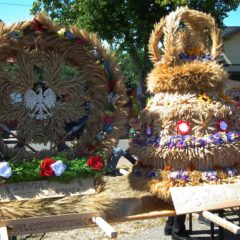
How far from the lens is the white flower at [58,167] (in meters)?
2.35

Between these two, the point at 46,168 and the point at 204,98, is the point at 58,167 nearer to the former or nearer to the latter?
the point at 46,168

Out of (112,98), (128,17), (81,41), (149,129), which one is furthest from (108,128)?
(128,17)

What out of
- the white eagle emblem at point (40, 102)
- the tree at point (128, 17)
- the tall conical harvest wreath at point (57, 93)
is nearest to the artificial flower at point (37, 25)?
the tall conical harvest wreath at point (57, 93)

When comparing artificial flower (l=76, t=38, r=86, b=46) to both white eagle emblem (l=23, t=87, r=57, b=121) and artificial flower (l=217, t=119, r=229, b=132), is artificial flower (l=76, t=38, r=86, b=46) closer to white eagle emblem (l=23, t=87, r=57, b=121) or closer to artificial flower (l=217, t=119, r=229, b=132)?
white eagle emblem (l=23, t=87, r=57, b=121)

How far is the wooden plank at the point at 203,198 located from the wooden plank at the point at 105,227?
1.51 feet

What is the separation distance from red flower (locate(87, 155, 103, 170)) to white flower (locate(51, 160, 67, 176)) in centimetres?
14

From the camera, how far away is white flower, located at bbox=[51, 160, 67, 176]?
2348 millimetres

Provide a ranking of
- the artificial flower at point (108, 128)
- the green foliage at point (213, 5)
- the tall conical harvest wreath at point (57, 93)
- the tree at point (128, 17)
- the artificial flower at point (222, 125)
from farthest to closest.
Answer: the tree at point (128, 17), the green foliage at point (213, 5), the artificial flower at point (222, 125), the artificial flower at point (108, 128), the tall conical harvest wreath at point (57, 93)

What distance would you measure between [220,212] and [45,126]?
1.34m

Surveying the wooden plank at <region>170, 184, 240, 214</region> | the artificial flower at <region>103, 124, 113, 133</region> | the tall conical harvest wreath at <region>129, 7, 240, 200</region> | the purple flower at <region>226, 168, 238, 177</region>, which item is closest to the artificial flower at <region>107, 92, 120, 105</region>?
the artificial flower at <region>103, 124, 113, 133</region>

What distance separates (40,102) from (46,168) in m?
0.38

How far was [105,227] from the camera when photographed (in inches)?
86.6

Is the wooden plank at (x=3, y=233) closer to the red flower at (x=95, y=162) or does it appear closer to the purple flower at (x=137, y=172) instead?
the red flower at (x=95, y=162)

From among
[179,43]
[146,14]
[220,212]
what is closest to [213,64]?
[179,43]
